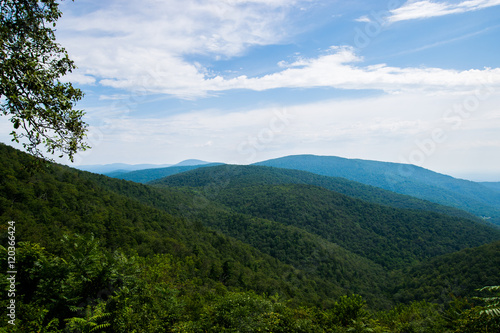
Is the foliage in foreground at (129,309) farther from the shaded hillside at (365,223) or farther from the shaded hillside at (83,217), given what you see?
the shaded hillside at (365,223)

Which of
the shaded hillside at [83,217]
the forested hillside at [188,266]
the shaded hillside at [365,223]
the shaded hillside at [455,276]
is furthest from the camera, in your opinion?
the shaded hillside at [365,223]

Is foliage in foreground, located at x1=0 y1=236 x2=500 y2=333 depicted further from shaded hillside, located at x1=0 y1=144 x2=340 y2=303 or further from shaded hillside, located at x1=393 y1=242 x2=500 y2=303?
Result: shaded hillside, located at x1=393 y1=242 x2=500 y2=303

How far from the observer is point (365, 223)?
487ft

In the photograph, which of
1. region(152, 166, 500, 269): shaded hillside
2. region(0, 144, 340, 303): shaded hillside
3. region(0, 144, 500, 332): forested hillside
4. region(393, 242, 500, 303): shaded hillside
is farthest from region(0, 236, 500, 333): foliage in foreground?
region(152, 166, 500, 269): shaded hillside

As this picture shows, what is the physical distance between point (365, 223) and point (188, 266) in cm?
14223

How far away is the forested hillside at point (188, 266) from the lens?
7.38 metres

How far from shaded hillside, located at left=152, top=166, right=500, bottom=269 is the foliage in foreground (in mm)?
123946

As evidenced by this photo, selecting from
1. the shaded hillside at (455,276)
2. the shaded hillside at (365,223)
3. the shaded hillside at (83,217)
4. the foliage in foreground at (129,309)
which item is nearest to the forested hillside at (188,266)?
the foliage in foreground at (129,309)

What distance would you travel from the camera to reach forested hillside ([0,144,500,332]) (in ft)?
24.2

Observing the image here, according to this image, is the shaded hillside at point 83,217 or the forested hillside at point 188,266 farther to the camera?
the shaded hillside at point 83,217

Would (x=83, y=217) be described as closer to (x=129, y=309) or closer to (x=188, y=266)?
(x=188, y=266)

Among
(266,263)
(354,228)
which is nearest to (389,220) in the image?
(354,228)

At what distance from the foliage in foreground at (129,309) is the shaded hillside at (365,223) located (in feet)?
407

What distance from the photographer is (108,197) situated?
55719 millimetres
